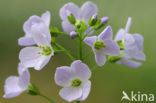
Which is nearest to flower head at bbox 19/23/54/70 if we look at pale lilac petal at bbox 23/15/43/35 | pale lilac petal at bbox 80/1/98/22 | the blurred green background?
pale lilac petal at bbox 23/15/43/35

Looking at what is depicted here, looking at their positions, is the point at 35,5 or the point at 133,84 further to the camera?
the point at 35,5

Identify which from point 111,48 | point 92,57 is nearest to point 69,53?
point 111,48

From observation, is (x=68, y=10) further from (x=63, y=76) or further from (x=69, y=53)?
(x=63, y=76)

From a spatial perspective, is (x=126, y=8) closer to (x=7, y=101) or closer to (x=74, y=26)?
(x=7, y=101)

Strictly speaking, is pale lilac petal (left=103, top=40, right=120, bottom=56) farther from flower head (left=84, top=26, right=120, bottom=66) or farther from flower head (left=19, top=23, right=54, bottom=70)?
flower head (left=19, top=23, right=54, bottom=70)

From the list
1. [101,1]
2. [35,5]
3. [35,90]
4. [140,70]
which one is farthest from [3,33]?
[35,90]

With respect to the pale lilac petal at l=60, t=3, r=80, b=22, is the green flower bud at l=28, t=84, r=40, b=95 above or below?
below
